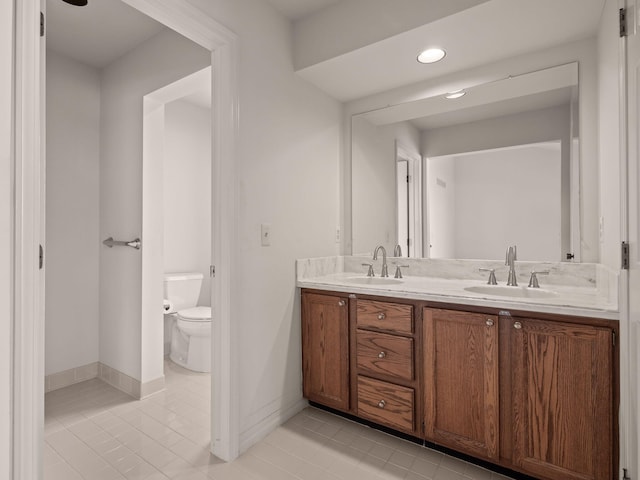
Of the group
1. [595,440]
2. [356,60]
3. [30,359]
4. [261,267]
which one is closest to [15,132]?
[30,359]

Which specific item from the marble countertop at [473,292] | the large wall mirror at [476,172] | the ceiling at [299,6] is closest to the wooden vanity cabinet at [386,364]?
the marble countertop at [473,292]

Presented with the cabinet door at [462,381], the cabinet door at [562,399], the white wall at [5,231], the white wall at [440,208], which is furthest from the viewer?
the white wall at [440,208]

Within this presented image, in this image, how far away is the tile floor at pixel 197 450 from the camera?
5.22 feet

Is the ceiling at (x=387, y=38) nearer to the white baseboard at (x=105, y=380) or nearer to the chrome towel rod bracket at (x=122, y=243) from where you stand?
the chrome towel rod bracket at (x=122, y=243)

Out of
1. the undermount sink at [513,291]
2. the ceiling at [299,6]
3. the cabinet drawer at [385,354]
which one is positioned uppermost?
the ceiling at [299,6]

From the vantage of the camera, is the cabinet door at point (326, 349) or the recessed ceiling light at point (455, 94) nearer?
the cabinet door at point (326, 349)

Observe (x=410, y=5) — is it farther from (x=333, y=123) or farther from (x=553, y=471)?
(x=553, y=471)

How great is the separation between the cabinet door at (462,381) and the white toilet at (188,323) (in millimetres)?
1745

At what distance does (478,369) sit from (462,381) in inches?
3.9

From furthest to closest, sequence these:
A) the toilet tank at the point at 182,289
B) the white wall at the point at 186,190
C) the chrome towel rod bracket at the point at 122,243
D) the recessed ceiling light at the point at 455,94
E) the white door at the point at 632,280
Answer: the white wall at the point at 186,190, the toilet tank at the point at 182,289, the chrome towel rod bracket at the point at 122,243, the recessed ceiling light at the point at 455,94, the white door at the point at 632,280

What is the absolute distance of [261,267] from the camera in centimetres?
192

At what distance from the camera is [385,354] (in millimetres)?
1847

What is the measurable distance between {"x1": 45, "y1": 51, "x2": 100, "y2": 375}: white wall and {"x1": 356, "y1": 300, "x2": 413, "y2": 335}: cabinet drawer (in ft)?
6.88

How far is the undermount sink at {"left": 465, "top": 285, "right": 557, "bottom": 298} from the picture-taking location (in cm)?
175
